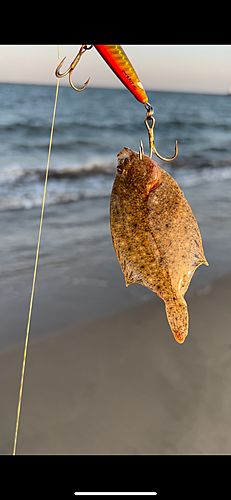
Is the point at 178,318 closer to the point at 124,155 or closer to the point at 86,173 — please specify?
the point at 124,155

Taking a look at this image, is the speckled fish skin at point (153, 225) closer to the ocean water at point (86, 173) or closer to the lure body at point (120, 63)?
the lure body at point (120, 63)

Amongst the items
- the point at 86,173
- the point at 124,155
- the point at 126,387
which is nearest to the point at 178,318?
the point at 124,155

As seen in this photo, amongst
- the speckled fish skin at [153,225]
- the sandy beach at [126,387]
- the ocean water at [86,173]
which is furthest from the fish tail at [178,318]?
the ocean water at [86,173]

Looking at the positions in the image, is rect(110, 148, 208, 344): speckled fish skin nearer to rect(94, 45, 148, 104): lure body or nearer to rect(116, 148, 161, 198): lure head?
rect(116, 148, 161, 198): lure head

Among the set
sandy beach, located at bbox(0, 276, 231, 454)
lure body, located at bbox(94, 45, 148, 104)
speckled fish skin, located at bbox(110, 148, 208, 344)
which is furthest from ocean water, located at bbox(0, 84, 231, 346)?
lure body, located at bbox(94, 45, 148, 104)
